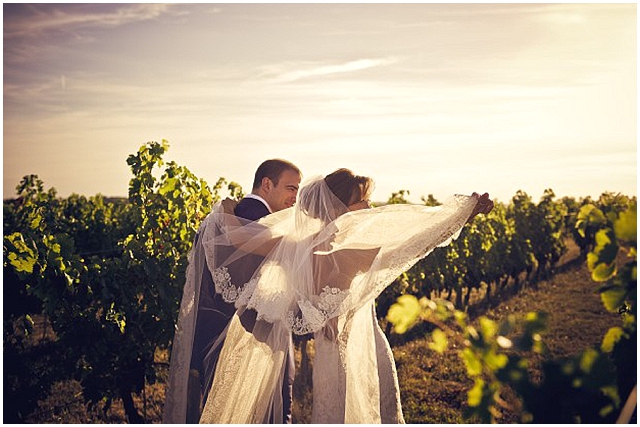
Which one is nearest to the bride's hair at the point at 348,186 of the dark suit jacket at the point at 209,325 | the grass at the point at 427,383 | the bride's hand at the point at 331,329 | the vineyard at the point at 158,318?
the dark suit jacket at the point at 209,325

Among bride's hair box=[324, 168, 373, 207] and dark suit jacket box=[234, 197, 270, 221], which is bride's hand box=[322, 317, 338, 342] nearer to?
bride's hair box=[324, 168, 373, 207]

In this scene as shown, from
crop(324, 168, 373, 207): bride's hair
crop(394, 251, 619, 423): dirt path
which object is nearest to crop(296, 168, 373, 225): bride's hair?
crop(324, 168, 373, 207): bride's hair

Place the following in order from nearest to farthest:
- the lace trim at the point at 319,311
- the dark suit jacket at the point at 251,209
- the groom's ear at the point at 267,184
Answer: the lace trim at the point at 319,311 → the dark suit jacket at the point at 251,209 → the groom's ear at the point at 267,184

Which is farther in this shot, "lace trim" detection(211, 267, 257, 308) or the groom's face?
the groom's face

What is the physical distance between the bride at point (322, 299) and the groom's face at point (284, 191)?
0.50m

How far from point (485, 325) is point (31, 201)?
25.5ft

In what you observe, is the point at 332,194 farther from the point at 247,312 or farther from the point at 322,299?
the point at 247,312

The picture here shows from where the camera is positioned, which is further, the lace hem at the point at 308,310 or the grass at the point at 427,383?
the grass at the point at 427,383

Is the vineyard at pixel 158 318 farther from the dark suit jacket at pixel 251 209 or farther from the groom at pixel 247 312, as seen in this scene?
the dark suit jacket at pixel 251 209

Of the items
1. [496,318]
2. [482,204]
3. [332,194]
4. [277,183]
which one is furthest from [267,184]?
[496,318]

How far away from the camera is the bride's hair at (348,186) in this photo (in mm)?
4051

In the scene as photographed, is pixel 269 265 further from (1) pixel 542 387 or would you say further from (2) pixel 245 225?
(1) pixel 542 387

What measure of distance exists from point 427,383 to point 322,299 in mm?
5042

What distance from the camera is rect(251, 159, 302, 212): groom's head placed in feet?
14.6
